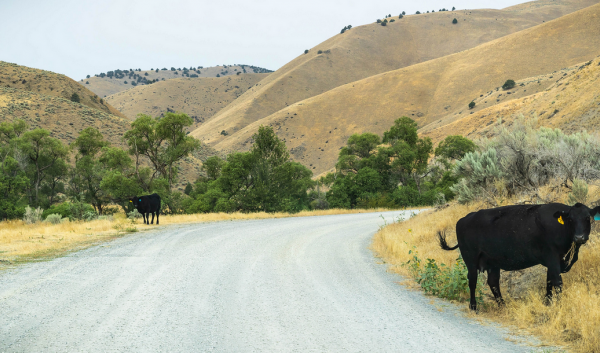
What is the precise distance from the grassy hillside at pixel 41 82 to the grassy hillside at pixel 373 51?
38.3 meters

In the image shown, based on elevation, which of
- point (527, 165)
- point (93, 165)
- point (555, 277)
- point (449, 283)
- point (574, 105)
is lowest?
point (449, 283)

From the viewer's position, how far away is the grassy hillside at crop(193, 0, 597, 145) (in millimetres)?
133000

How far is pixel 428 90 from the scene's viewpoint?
109000 millimetres

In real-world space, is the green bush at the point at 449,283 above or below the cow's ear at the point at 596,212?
below

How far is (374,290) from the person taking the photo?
7.64m

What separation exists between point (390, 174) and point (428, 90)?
2839 inches

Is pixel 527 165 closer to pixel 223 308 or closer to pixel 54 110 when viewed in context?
pixel 223 308

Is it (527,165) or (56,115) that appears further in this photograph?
(56,115)

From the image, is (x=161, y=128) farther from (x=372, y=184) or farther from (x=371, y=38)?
(x=371, y=38)

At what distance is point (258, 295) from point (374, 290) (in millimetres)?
2177

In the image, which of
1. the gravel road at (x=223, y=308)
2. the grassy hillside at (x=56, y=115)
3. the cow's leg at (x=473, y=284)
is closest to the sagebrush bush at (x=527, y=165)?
the cow's leg at (x=473, y=284)

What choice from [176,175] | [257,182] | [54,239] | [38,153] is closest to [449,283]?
[54,239]

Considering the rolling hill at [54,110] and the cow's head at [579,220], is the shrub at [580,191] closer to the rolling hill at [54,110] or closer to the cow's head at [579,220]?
the cow's head at [579,220]

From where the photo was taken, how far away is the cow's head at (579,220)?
5039mm
